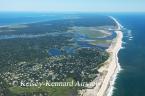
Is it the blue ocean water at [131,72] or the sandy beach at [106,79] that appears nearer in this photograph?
the sandy beach at [106,79]

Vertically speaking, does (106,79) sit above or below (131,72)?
above

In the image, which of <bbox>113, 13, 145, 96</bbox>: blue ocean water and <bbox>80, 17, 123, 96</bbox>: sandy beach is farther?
<bbox>113, 13, 145, 96</bbox>: blue ocean water

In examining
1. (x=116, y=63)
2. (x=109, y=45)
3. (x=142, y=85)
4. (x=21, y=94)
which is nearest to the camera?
(x=21, y=94)

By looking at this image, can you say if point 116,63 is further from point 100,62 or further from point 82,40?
point 82,40

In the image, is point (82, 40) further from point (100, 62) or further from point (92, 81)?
point (92, 81)

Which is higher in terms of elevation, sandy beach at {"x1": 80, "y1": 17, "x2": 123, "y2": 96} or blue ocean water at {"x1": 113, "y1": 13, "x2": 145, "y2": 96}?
sandy beach at {"x1": 80, "y1": 17, "x2": 123, "y2": 96}

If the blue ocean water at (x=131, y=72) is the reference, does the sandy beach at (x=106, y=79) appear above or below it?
above

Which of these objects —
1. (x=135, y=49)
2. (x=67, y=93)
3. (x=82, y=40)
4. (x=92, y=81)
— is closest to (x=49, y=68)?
(x=92, y=81)

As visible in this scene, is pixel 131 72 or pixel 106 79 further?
pixel 131 72

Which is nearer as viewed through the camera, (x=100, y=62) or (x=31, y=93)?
(x=31, y=93)

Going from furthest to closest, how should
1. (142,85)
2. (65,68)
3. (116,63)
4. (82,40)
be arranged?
1. (82,40)
2. (116,63)
3. (65,68)
4. (142,85)
